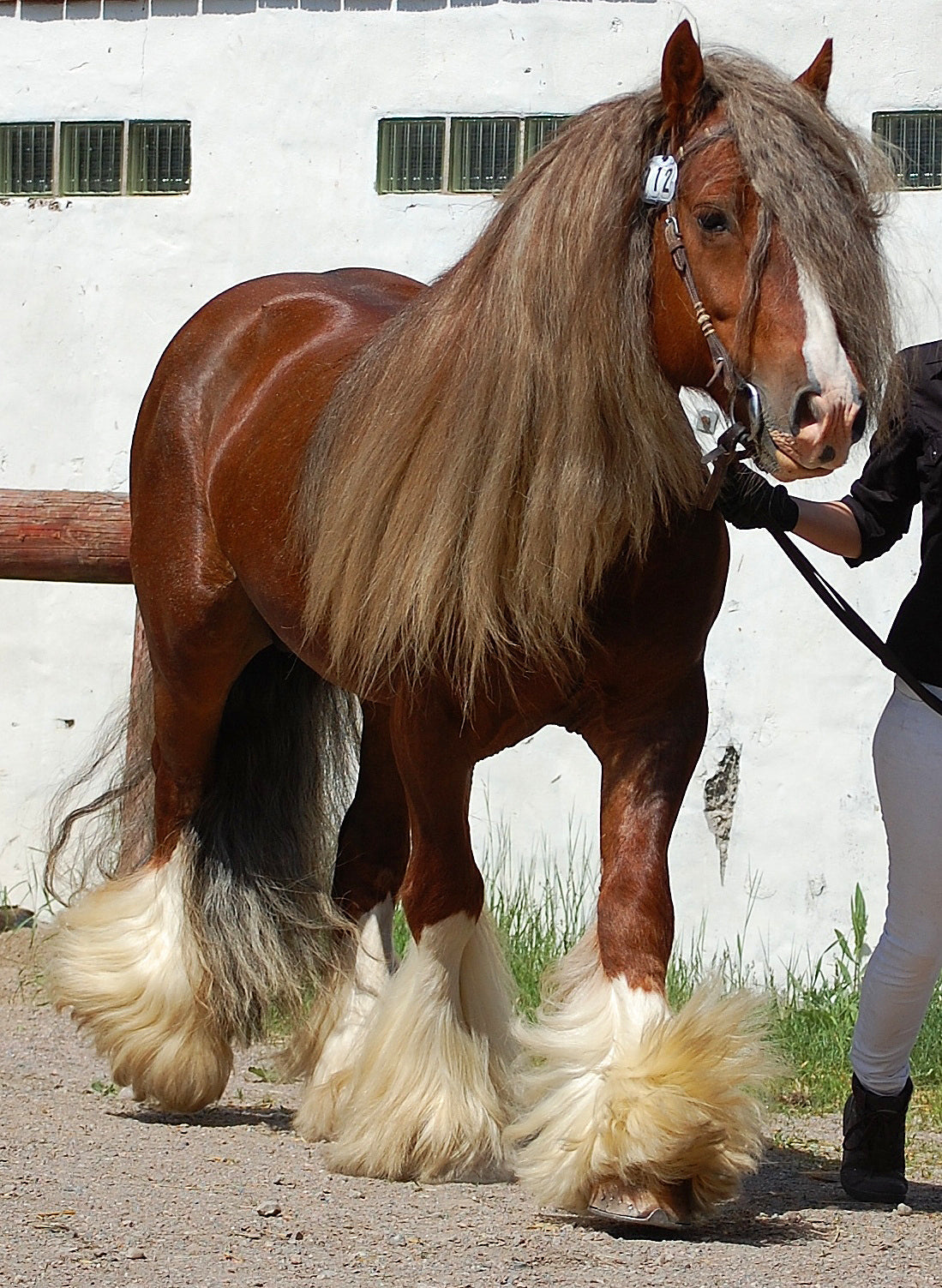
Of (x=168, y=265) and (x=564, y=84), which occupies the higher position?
(x=564, y=84)

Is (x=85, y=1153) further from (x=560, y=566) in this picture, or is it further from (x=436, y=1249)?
(x=560, y=566)

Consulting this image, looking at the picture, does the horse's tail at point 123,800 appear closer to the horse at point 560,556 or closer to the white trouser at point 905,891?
the horse at point 560,556

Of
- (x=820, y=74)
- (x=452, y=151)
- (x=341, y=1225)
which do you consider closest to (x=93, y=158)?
(x=452, y=151)

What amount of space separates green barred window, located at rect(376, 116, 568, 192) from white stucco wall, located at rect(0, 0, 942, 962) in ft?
0.16

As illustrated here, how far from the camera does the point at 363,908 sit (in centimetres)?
425

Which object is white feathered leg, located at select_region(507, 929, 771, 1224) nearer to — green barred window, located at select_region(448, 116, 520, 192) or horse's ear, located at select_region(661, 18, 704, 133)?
horse's ear, located at select_region(661, 18, 704, 133)

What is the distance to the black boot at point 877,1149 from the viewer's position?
132 inches

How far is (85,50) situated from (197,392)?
2125 millimetres

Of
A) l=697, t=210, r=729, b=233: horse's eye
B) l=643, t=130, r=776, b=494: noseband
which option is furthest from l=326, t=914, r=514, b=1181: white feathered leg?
l=697, t=210, r=729, b=233: horse's eye

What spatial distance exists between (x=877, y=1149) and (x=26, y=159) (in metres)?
4.30

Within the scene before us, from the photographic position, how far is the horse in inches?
111

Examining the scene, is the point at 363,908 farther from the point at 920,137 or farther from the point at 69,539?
the point at 920,137

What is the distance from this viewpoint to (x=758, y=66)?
9.83 ft

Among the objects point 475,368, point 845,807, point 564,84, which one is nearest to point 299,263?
point 564,84
